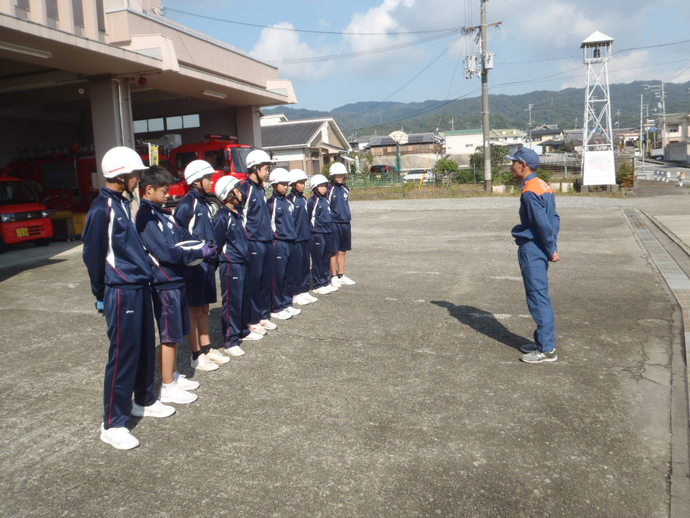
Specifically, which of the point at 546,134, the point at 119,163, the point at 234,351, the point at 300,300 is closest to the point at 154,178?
the point at 119,163

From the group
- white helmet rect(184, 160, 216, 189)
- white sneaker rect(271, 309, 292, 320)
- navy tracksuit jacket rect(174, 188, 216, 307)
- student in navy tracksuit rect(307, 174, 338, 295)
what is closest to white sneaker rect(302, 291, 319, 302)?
student in navy tracksuit rect(307, 174, 338, 295)

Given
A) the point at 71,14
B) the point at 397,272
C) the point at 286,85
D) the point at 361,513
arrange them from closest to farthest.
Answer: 1. the point at 361,513
2. the point at 397,272
3. the point at 71,14
4. the point at 286,85

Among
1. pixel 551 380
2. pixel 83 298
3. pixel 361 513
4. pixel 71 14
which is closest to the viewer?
pixel 361 513

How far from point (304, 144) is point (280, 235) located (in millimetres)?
34330

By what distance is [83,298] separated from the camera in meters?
8.23

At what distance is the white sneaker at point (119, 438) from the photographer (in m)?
3.63

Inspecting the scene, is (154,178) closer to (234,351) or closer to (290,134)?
(234,351)

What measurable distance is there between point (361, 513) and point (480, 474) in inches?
31.0

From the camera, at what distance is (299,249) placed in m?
7.19

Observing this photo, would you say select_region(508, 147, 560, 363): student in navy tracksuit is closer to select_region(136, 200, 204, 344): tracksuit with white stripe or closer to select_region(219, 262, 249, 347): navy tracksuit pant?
select_region(219, 262, 249, 347): navy tracksuit pant

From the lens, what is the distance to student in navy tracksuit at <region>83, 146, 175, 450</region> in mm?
3629

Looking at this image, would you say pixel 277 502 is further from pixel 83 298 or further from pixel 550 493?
pixel 83 298

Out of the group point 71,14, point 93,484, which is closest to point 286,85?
point 71,14

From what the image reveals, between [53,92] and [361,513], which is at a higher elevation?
[53,92]
